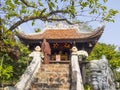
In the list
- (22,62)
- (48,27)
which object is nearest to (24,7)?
(48,27)

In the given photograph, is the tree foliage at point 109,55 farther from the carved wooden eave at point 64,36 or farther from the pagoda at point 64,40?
the carved wooden eave at point 64,36

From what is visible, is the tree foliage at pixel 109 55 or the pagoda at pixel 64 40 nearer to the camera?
the pagoda at pixel 64 40

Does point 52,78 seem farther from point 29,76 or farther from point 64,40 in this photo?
point 64,40

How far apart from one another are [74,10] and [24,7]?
4.69 feet

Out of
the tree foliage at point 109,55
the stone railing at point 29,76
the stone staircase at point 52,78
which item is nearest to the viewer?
the stone railing at point 29,76

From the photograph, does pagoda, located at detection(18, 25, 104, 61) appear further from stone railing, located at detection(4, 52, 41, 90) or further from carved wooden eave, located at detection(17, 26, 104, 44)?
stone railing, located at detection(4, 52, 41, 90)

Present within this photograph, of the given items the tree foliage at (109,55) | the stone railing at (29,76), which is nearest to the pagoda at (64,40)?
the stone railing at (29,76)

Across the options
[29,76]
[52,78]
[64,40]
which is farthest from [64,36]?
[29,76]

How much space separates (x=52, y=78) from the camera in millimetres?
11953

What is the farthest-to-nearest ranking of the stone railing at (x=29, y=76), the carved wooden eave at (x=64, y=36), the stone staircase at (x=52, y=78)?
the carved wooden eave at (x=64, y=36)
the stone staircase at (x=52, y=78)
the stone railing at (x=29, y=76)

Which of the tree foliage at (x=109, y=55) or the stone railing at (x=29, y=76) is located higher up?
the tree foliage at (x=109, y=55)

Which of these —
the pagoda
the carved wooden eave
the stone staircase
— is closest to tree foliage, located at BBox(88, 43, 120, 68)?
the pagoda

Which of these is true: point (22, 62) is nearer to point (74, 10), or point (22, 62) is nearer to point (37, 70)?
point (37, 70)

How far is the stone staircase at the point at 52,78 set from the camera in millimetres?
10852
